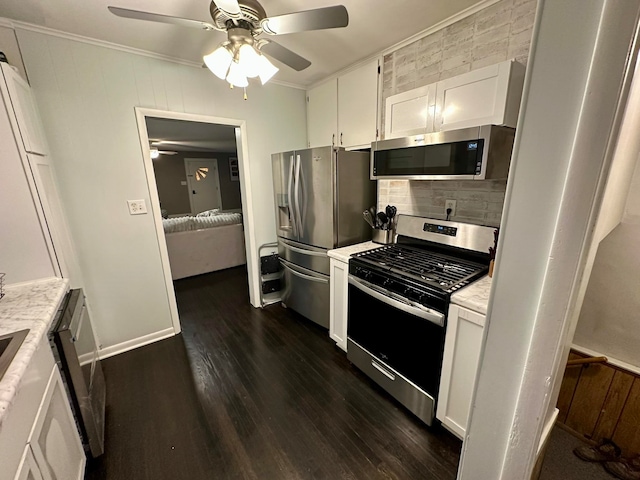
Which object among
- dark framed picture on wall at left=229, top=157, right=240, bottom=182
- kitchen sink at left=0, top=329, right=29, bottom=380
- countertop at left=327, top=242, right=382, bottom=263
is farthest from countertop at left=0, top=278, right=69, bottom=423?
dark framed picture on wall at left=229, top=157, right=240, bottom=182

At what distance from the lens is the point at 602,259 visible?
52.0 inches

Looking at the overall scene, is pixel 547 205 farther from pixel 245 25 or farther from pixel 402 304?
pixel 245 25

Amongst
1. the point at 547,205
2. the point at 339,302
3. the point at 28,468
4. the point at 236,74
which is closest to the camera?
the point at 547,205

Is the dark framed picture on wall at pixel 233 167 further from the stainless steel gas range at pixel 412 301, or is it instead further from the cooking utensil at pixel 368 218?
the stainless steel gas range at pixel 412 301

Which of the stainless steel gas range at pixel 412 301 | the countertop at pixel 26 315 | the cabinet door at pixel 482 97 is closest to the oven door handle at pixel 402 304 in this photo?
the stainless steel gas range at pixel 412 301

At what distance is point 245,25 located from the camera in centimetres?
126

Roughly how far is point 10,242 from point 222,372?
1.53 m

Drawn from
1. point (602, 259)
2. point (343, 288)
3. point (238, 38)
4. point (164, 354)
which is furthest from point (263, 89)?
point (602, 259)

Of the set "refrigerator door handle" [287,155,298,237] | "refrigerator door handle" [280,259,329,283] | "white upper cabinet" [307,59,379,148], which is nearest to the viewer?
"white upper cabinet" [307,59,379,148]

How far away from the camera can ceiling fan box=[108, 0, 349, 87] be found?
112 cm

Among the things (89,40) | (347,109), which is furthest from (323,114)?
(89,40)

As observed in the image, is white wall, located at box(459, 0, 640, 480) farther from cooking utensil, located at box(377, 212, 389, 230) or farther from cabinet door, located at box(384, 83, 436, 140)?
cooking utensil, located at box(377, 212, 389, 230)

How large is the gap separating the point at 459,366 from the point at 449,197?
3.76ft

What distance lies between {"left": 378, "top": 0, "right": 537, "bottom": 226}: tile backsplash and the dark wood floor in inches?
55.6
